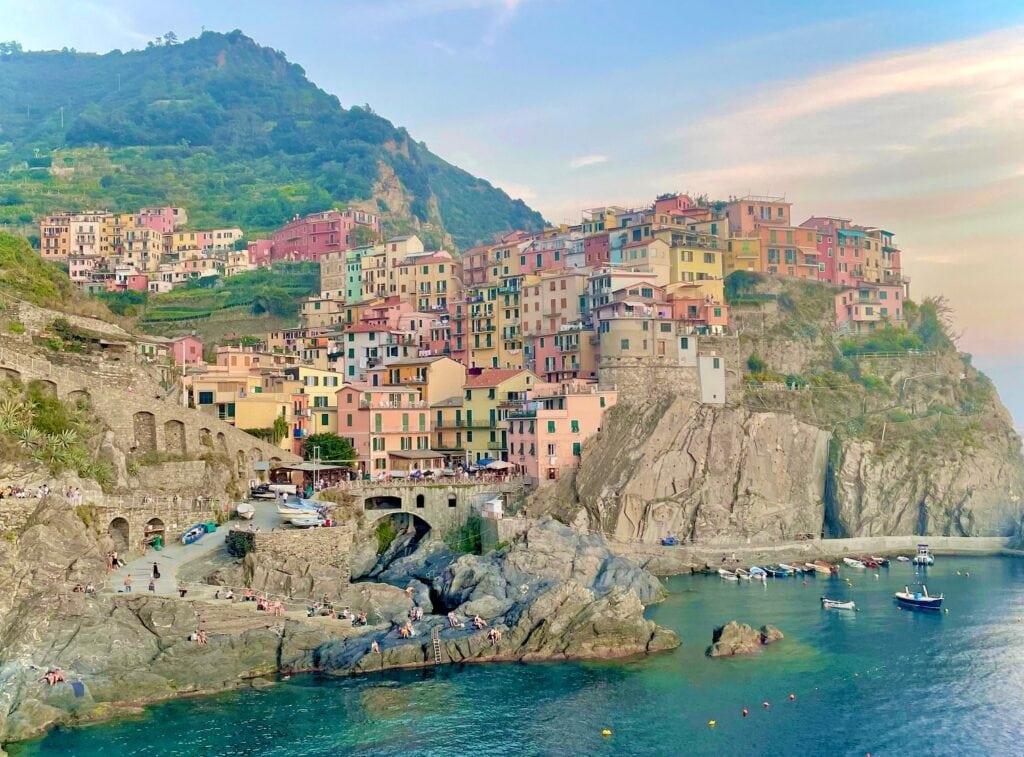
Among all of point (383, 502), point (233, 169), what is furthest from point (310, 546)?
point (233, 169)

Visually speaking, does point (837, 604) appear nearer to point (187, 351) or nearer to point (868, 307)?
point (868, 307)

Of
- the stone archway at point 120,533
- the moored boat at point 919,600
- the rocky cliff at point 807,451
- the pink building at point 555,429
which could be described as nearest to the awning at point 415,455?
the pink building at point 555,429

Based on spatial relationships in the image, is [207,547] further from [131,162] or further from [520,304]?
[131,162]

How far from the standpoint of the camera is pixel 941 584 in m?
60.8

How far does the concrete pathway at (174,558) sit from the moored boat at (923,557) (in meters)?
37.5

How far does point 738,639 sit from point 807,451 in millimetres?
27676

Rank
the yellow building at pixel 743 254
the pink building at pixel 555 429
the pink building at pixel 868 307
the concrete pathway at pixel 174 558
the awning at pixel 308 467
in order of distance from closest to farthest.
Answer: the concrete pathway at pixel 174 558
the awning at pixel 308 467
the pink building at pixel 555 429
the pink building at pixel 868 307
the yellow building at pixel 743 254

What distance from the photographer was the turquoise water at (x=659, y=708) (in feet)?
116

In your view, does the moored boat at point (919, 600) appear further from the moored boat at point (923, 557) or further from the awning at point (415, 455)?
the awning at point (415, 455)

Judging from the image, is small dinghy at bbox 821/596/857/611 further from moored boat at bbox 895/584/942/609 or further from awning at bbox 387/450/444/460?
awning at bbox 387/450/444/460

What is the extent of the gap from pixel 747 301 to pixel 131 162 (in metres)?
114

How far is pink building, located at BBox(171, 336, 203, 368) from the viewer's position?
79500mm

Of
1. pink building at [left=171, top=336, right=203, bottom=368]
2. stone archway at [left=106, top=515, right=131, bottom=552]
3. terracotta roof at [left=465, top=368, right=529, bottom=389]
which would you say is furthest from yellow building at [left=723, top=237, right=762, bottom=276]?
stone archway at [left=106, top=515, right=131, bottom=552]

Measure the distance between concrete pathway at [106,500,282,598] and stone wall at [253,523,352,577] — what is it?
1750 millimetres
